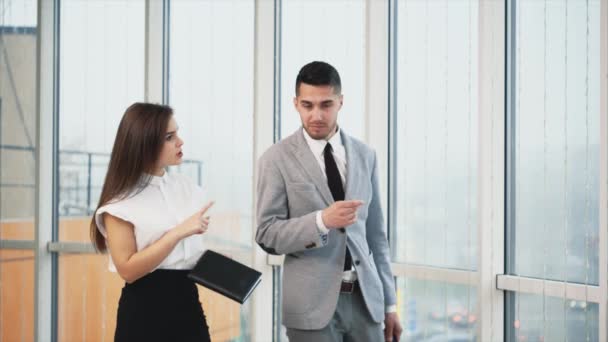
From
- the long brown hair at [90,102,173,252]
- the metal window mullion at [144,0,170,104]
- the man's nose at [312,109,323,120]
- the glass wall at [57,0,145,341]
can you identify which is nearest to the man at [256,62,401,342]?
the man's nose at [312,109,323,120]

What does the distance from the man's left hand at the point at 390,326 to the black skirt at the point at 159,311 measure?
0.61 meters

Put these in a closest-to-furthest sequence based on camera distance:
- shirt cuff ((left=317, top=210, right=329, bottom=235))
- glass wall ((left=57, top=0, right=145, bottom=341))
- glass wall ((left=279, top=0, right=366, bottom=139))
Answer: shirt cuff ((left=317, top=210, right=329, bottom=235))
glass wall ((left=279, top=0, right=366, bottom=139))
glass wall ((left=57, top=0, right=145, bottom=341))

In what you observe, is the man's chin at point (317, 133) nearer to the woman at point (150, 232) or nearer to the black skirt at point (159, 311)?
the woman at point (150, 232)

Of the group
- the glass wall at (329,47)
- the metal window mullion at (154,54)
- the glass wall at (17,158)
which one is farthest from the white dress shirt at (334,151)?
the glass wall at (17,158)

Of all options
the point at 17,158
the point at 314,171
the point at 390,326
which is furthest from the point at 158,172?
the point at 17,158

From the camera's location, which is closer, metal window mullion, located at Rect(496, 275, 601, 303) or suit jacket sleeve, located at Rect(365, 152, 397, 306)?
suit jacket sleeve, located at Rect(365, 152, 397, 306)

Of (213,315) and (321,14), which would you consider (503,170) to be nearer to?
(321,14)

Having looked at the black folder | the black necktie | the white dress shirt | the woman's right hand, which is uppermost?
the white dress shirt

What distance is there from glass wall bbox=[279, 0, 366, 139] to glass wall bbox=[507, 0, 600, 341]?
2.97 feet

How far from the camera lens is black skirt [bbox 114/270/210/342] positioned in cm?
206

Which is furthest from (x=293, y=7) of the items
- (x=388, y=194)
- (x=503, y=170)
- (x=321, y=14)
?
(x=503, y=170)

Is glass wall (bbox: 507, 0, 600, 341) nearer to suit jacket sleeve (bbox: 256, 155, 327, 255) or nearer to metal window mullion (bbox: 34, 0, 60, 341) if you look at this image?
suit jacket sleeve (bbox: 256, 155, 327, 255)

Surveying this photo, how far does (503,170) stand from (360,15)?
123 centimetres

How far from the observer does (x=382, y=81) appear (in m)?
3.51
